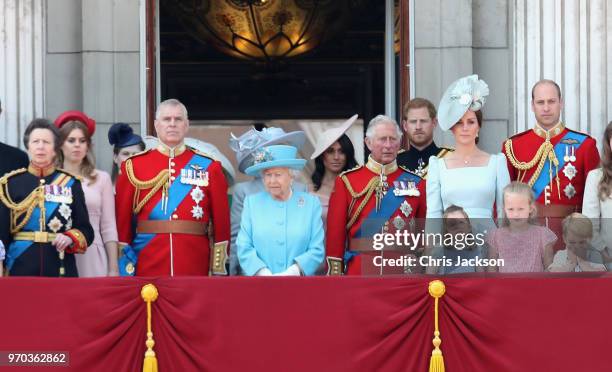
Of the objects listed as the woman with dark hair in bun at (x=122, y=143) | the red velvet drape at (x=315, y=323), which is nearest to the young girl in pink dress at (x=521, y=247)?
the red velvet drape at (x=315, y=323)

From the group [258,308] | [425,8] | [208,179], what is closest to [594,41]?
[425,8]

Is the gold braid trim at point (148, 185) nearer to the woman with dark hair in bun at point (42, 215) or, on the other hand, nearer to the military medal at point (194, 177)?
the military medal at point (194, 177)

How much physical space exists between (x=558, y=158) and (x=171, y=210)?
7.66 feet

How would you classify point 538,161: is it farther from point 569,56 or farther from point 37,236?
point 37,236

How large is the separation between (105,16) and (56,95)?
644 millimetres

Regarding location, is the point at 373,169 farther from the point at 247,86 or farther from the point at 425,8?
the point at 247,86

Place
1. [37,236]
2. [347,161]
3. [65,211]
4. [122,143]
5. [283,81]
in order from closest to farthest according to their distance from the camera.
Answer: [37,236] → [65,211] → [122,143] → [347,161] → [283,81]

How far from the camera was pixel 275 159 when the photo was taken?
971cm

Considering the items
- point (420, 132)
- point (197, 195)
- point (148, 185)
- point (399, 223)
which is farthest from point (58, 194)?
point (420, 132)

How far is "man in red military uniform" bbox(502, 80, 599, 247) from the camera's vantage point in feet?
32.3

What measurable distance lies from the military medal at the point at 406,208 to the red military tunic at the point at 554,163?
642 mm

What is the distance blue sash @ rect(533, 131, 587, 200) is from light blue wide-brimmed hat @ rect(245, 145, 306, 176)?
1409 mm

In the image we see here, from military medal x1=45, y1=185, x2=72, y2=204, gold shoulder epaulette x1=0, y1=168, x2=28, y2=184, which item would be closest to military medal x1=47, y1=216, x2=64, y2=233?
military medal x1=45, y1=185, x2=72, y2=204

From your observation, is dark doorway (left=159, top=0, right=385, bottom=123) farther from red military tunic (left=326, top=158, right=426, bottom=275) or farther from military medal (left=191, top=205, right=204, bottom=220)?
military medal (left=191, top=205, right=204, bottom=220)
